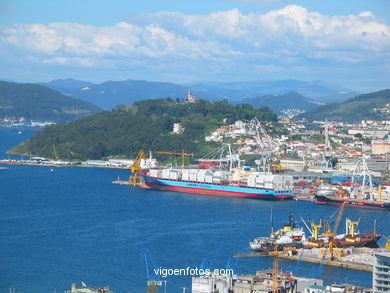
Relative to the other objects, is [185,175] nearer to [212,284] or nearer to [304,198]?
[304,198]

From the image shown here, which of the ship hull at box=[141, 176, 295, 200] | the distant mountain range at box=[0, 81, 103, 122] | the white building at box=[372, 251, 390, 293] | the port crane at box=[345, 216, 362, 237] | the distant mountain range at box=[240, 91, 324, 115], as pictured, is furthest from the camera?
the distant mountain range at box=[240, 91, 324, 115]

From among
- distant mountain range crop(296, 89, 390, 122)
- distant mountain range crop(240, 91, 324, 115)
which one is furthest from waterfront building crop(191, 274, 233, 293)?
distant mountain range crop(240, 91, 324, 115)

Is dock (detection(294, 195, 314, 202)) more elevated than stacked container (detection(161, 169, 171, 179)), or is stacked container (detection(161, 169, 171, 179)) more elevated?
stacked container (detection(161, 169, 171, 179))

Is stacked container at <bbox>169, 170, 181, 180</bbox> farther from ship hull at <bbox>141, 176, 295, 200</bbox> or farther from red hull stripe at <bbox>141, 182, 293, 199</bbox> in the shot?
red hull stripe at <bbox>141, 182, 293, 199</bbox>

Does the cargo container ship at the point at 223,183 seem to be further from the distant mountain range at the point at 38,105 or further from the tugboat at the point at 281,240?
the distant mountain range at the point at 38,105

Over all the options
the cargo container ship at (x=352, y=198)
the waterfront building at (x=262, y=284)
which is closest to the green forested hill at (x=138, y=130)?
the cargo container ship at (x=352, y=198)

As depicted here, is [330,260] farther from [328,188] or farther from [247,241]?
[328,188]

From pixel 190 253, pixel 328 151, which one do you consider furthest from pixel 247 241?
pixel 328 151
